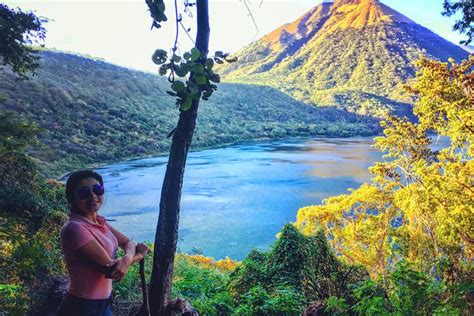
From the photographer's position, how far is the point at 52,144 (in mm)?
43312

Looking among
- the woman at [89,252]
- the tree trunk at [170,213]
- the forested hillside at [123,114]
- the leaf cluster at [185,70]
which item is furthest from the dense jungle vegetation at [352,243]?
the forested hillside at [123,114]

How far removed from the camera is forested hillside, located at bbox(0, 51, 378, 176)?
152 ft

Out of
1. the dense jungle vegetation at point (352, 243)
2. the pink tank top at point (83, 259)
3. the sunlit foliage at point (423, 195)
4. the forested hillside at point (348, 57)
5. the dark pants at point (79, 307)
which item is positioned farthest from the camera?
the forested hillside at point (348, 57)

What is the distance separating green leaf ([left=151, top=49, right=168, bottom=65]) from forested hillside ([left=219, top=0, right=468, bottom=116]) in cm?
8658

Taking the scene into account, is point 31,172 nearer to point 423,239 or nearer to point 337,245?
point 423,239

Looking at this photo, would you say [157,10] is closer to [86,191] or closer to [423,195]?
[86,191]

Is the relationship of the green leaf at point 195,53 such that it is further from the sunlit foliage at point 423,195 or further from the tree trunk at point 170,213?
the sunlit foliage at point 423,195

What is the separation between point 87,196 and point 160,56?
26.7 inches

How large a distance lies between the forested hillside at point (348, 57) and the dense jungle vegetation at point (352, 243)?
74.3m

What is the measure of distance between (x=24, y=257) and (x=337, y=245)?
1324 centimetres

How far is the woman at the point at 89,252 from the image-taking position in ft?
4.99

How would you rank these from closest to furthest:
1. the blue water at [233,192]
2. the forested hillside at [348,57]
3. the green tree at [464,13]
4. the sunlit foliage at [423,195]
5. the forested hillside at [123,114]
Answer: the green tree at [464,13], the sunlit foliage at [423,195], the blue water at [233,192], the forested hillside at [123,114], the forested hillside at [348,57]

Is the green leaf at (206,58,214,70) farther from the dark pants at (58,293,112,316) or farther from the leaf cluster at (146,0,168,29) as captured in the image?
the dark pants at (58,293,112,316)

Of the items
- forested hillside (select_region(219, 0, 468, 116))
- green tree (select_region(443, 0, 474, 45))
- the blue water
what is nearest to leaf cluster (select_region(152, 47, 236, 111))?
green tree (select_region(443, 0, 474, 45))
